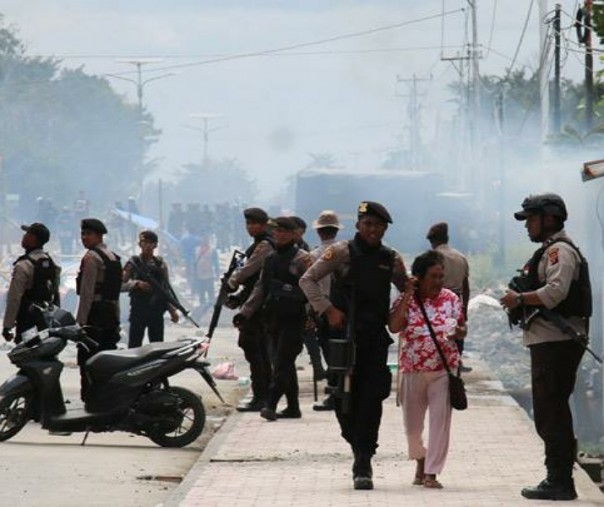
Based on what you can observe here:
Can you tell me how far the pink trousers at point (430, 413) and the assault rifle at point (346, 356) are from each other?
1.41 ft

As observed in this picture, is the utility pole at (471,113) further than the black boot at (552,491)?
Yes

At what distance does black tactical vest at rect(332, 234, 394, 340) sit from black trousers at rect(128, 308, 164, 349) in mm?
Result: 7940

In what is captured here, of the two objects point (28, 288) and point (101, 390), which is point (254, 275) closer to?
point (28, 288)

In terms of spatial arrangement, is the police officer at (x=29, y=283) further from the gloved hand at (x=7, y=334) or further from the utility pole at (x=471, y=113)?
the utility pole at (x=471, y=113)

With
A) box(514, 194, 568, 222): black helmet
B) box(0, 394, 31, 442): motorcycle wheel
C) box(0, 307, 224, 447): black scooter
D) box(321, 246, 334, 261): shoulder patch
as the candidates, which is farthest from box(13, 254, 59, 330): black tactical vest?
box(514, 194, 568, 222): black helmet

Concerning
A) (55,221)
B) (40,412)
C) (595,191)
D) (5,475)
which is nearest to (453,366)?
Result: (5,475)

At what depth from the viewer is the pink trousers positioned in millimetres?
12195

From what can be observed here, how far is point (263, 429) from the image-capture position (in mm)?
16281

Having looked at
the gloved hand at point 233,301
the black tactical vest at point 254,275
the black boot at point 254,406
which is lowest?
the black boot at point 254,406

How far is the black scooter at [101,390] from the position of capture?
15195mm

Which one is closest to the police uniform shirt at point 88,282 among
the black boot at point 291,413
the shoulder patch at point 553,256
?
the black boot at point 291,413

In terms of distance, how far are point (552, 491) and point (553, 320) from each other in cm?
102

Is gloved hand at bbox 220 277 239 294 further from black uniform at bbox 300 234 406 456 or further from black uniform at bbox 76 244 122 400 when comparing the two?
black uniform at bbox 300 234 406 456

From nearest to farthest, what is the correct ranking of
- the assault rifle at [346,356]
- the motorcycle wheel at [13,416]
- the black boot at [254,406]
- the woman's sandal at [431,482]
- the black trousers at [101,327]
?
the assault rifle at [346,356]
the woman's sandal at [431,482]
the motorcycle wheel at [13,416]
the black trousers at [101,327]
the black boot at [254,406]
